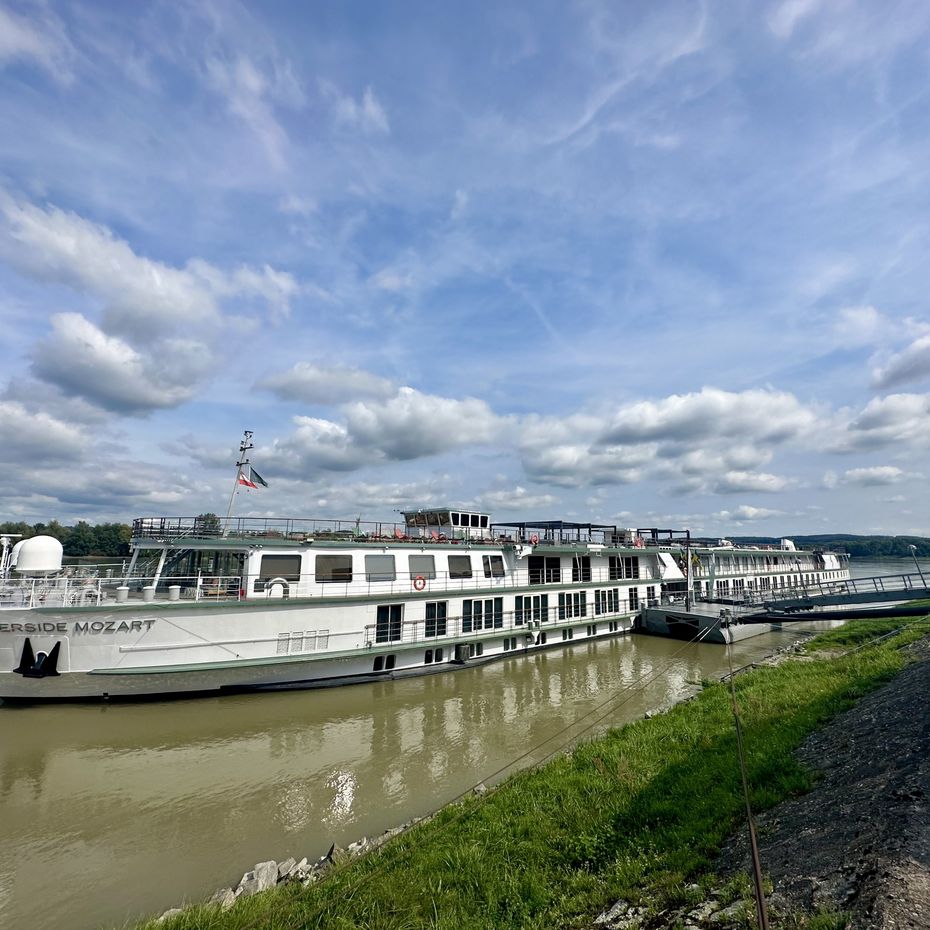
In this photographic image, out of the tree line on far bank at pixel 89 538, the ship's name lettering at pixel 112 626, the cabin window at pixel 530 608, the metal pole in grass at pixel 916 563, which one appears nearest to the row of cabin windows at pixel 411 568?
the cabin window at pixel 530 608

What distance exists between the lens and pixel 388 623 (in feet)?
69.8

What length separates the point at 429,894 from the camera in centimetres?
706

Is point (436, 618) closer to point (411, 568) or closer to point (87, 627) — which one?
point (411, 568)

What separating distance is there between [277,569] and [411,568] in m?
5.88

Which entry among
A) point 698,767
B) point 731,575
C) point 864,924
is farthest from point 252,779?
point 731,575

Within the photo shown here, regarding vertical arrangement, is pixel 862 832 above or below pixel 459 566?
below

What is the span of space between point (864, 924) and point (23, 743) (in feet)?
63.0

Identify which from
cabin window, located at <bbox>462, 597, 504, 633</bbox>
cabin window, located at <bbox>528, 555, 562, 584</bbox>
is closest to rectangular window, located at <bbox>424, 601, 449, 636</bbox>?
cabin window, located at <bbox>462, 597, 504, 633</bbox>

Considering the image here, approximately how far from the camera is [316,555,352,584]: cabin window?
20.5 meters

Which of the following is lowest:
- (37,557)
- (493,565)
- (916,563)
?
(916,563)

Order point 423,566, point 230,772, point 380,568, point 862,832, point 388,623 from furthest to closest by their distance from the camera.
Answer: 1. point 423,566
2. point 380,568
3. point 388,623
4. point 230,772
5. point 862,832

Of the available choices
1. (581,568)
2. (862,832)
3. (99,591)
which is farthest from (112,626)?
(581,568)

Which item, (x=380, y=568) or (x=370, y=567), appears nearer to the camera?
(x=370, y=567)

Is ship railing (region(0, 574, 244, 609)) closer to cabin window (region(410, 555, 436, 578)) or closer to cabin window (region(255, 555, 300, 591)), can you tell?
cabin window (region(255, 555, 300, 591))
